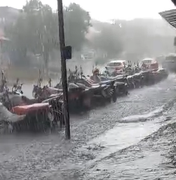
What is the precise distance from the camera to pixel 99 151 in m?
10.2

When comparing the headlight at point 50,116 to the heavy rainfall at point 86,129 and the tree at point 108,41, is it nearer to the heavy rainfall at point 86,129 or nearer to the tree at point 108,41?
the heavy rainfall at point 86,129

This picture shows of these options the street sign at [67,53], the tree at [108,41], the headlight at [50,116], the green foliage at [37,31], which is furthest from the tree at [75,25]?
the street sign at [67,53]

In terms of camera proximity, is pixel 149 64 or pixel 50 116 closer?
pixel 50 116

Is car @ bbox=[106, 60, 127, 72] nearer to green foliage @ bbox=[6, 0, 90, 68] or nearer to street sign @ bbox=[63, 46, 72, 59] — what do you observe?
green foliage @ bbox=[6, 0, 90, 68]

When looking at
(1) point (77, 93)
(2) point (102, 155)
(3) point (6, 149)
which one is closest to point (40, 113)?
(3) point (6, 149)

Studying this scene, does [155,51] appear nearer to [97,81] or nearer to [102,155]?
[97,81]

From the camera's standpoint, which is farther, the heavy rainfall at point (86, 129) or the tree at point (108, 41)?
the tree at point (108, 41)

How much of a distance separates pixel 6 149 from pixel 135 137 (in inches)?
125

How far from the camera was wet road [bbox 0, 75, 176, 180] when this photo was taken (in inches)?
319

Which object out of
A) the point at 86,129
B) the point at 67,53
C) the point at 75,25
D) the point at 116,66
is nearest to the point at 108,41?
the point at 75,25

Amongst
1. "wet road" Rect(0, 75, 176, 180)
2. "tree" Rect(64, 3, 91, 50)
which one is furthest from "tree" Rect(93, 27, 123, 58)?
"wet road" Rect(0, 75, 176, 180)

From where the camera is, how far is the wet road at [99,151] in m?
8.10

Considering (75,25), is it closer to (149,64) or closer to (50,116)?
(149,64)

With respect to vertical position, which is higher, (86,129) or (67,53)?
(67,53)
